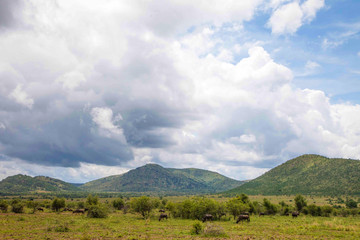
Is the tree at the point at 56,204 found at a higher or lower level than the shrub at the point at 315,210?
higher

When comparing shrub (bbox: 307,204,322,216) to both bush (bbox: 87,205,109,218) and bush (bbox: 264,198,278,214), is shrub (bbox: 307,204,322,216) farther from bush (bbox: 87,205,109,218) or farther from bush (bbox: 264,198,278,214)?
bush (bbox: 87,205,109,218)

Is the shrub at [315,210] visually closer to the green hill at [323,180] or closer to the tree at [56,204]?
the green hill at [323,180]

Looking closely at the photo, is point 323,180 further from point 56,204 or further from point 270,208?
point 56,204

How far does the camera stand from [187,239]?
109 feet

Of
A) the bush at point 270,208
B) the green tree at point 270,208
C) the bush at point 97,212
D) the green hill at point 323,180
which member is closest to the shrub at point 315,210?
the bush at point 270,208

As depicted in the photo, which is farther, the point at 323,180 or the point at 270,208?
the point at 323,180

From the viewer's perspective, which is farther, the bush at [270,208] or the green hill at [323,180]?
the green hill at [323,180]

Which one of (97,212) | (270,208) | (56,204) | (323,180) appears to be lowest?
(270,208)

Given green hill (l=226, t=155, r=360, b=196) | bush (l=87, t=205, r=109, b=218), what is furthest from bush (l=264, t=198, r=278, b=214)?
green hill (l=226, t=155, r=360, b=196)

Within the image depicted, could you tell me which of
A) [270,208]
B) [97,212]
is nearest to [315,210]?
[270,208]

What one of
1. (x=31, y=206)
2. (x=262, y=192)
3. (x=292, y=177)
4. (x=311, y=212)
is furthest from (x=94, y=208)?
(x=292, y=177)

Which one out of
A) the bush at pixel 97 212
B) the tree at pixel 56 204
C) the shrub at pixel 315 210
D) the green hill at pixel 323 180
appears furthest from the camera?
the green hill at pixel 323 180

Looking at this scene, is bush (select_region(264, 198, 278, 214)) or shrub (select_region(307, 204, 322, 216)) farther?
bush (select_region(264, 198, 278, 214))

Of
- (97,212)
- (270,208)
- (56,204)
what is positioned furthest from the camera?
(270,208)
